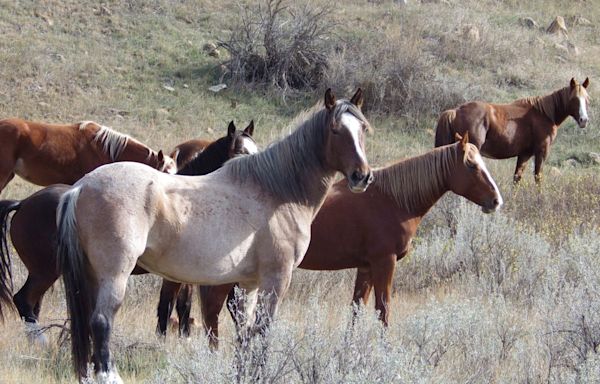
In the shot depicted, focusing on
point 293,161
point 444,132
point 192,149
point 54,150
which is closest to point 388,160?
point 444,132

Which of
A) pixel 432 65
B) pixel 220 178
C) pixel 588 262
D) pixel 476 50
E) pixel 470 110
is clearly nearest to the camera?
pixel 220 178

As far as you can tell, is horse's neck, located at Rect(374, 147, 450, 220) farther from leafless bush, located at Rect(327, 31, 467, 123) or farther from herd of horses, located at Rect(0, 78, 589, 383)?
leafless bush, located at Rect(327, 31, 467, 123)

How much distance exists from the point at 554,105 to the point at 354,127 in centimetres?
1050

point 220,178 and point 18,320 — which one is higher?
point 220,178

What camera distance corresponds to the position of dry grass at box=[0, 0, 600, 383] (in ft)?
19.1

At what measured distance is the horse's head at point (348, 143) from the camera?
6000 millimetres

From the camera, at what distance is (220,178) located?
20.1 ft

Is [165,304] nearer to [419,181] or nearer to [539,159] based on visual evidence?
[419,181]

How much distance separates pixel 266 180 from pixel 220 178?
11.0 inches

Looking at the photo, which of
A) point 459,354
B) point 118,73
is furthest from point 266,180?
point 118,73

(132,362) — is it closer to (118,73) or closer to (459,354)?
(459,354)

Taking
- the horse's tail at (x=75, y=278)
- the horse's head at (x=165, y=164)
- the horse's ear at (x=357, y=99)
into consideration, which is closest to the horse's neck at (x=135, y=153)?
the horse's head at (x=165, y=164)

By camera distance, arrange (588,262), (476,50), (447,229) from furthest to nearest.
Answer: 1. (476,50)
2. (447,229)
3. (588,262)

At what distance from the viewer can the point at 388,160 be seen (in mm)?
16516
